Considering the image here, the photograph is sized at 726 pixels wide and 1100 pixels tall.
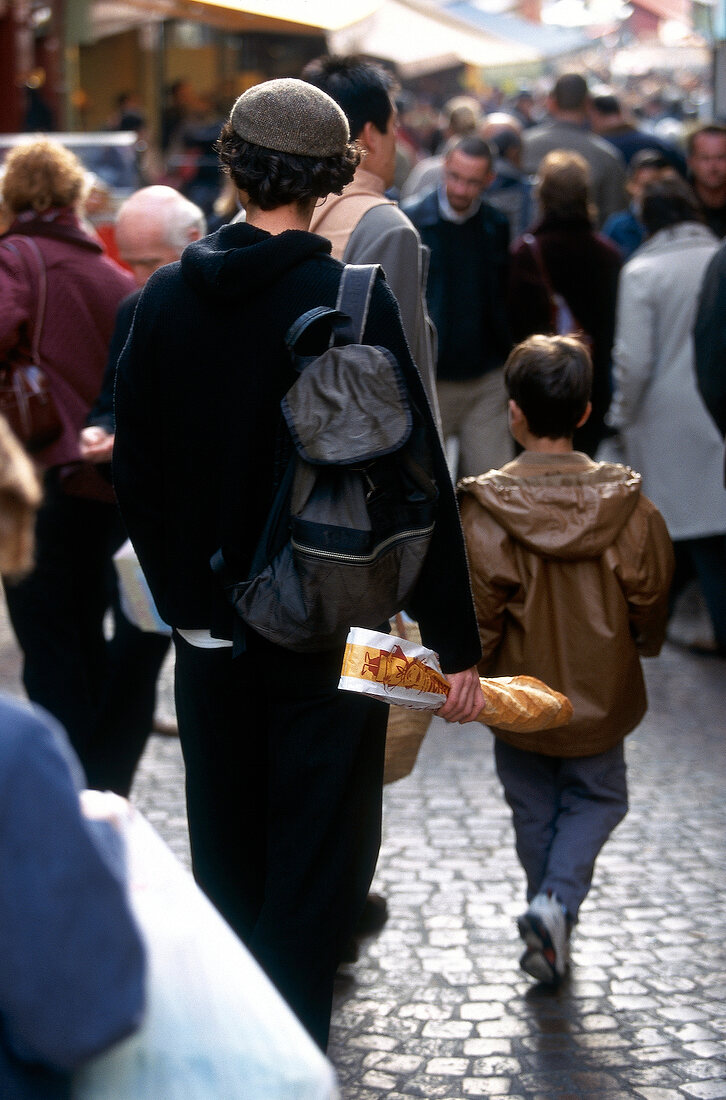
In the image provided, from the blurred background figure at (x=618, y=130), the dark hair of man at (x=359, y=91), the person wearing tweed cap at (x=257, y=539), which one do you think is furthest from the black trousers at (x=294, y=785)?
the blurred background figure at (x=618, y=130)

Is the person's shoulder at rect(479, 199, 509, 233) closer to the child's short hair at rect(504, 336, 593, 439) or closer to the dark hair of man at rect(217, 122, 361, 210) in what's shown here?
the child's short hair at rect(504, 336, 593, 439)

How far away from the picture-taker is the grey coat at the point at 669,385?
270 inches

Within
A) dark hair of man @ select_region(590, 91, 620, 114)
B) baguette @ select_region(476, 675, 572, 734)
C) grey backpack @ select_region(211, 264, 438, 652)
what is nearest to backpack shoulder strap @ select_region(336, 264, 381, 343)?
grey backpack @ select_region(211, 264, 438, 652)

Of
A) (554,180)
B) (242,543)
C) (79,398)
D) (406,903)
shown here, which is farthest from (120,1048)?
(554,180)

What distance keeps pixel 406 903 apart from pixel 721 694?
8.03ft

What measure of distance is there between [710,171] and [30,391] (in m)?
4.70

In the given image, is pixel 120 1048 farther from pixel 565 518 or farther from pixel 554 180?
pixel 554 180

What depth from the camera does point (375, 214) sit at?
12.5 ft

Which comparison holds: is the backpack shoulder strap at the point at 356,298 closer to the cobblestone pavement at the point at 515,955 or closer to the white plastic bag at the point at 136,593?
the white plastic bag at the point at 136,593

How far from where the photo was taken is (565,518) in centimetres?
361

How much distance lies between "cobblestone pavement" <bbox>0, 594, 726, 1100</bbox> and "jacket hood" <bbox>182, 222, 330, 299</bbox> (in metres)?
1.74

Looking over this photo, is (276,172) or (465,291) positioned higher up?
(276,172)

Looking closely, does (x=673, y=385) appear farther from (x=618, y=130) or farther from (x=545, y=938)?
(x=618, y=130)

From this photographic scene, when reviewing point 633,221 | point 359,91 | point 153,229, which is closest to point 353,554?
point 359,91
